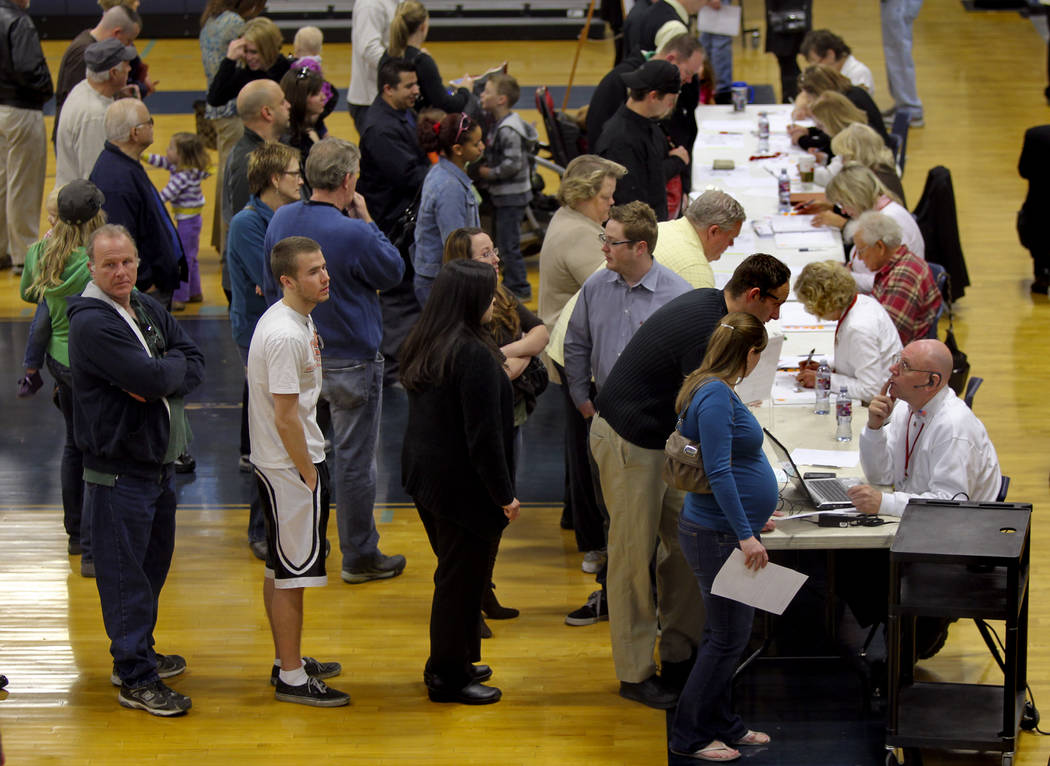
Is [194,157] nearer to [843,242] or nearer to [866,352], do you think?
[843,242]

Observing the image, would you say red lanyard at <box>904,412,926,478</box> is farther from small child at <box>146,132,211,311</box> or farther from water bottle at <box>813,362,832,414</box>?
small child at <box>146,132,211,311</box>

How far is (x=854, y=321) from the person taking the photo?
5.71 metres

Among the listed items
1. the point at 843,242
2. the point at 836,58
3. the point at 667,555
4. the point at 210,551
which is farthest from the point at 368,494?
the point at 836,58

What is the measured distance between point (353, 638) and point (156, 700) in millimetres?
826

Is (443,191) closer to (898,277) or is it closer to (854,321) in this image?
(854,321)

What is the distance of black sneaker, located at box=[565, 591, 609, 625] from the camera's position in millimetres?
5473

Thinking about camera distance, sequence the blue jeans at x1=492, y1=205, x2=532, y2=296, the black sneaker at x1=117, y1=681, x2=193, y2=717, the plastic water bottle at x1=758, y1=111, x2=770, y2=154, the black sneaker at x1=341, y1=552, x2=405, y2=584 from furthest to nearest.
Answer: the plastic water bottle at x1=758, y1=111, x2=770, y2=154
the blue jeans at x1=492, y1=205, x2=532, y2=296
the black sneaker at x1=341, y1=552, x2=405, y2=584
the black sneaker at x1=117, y1=681, x2=193, y2=717

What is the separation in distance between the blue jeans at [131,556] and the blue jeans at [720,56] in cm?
859

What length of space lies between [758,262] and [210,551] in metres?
2.96

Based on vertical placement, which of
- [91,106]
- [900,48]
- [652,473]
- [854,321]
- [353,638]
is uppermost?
[900,48]

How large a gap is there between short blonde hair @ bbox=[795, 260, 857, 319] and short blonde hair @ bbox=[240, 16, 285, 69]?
13.3 feet

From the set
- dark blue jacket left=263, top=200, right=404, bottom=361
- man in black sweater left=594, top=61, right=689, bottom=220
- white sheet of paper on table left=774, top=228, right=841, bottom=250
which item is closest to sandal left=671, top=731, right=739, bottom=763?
dark blue jacket left=263, top=200, right=404, bottom=361

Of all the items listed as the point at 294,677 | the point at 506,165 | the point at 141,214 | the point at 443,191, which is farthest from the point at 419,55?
the point at 294,677

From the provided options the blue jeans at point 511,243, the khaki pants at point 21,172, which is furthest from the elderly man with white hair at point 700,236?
the khaki pants at point 21,172
